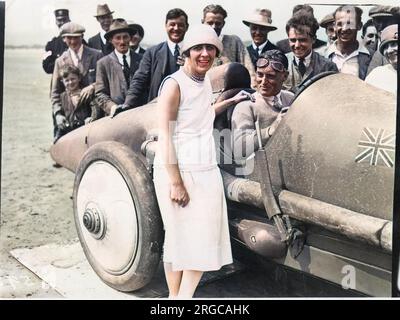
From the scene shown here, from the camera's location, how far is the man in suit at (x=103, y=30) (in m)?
3.38

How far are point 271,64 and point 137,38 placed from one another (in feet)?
2.82

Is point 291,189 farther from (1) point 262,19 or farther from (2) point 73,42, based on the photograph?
(2) point 73,42

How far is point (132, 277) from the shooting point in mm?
3432

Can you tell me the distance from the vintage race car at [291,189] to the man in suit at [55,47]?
465 mm

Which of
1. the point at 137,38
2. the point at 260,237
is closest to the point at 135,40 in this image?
the point at 137,38

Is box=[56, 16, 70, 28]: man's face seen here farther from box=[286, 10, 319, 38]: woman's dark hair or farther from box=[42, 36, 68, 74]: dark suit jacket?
box=[286, 10, 319, 38]: woman's dark hair

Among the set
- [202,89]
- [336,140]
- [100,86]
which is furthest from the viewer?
[100,86]

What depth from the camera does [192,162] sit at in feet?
10.8

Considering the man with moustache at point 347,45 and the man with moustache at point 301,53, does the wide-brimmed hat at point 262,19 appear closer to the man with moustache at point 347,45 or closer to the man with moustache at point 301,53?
the man with moustache at point 301,53

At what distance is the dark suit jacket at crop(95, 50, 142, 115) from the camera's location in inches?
136

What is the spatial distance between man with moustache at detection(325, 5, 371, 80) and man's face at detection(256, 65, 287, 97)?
1.02 feet

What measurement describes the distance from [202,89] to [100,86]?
703 mm
